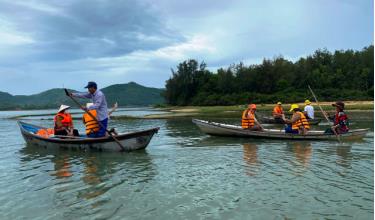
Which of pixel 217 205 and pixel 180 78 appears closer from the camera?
pixel 217 205

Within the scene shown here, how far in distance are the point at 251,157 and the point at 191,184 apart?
15.6 ft

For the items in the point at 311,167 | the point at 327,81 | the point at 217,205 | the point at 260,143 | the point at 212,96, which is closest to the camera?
the point at 217,205

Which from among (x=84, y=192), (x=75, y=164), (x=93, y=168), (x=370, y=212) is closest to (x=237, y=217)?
(x=370, y=212)

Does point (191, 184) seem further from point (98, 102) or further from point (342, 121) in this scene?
point (342, 121)

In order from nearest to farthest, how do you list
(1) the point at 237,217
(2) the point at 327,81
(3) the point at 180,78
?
1. (1) the point at 237,217
2. (2) the point at 327,81
3. (3) the point at 180,78

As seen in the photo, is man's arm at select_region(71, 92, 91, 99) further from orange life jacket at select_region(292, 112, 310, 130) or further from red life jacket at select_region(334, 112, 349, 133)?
red life jacket at select_region(334, 112, 349, 133)

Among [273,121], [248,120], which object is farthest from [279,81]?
[248,120]

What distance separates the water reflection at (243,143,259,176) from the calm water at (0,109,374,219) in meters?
0.03

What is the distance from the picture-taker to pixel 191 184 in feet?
31.2

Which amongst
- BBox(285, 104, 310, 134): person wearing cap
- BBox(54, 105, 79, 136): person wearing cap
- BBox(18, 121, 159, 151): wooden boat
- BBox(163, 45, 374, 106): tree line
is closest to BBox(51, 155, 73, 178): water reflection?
BBox(18, 121, 159, 151): wooden boat

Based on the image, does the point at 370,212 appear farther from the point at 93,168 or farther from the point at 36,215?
the point at 93,168

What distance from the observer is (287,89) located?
8131 cm

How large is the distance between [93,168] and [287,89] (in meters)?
74.1

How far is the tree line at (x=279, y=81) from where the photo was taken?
76.9 metres
